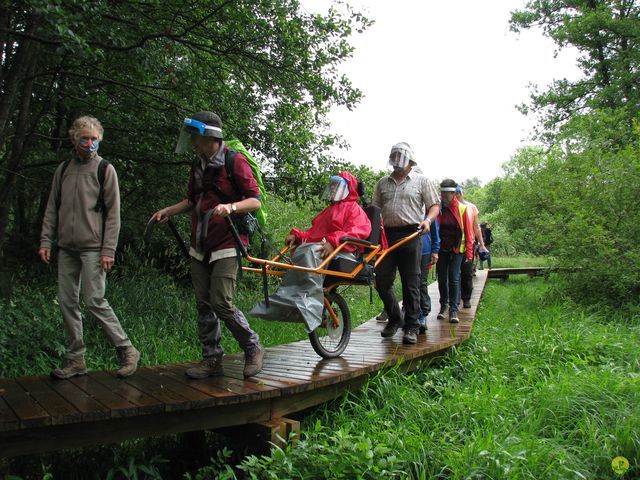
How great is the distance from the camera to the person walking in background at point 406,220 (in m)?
5.59

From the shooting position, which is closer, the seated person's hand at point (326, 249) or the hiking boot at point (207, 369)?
the hiking boot at point (207, 369)

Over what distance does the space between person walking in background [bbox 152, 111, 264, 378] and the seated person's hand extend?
0.95 m

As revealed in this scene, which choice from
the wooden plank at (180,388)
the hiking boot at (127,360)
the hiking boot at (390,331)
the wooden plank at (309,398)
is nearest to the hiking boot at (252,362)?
the wooden plank at (309,398)

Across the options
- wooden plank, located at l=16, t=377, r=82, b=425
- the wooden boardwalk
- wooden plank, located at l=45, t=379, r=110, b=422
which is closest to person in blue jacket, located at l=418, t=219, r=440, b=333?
the wooden boardwalk

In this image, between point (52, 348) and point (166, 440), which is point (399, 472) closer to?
point (166, 440)

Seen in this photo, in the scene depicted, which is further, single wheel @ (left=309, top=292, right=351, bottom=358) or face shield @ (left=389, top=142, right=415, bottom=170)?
face shield @ (left=389, top=142, right=415, bottom=170)

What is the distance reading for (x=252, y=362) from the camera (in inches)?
160

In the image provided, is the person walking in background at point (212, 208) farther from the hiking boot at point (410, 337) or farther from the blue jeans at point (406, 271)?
the hiking boot at point (410, 337)

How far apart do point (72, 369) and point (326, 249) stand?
2.20m

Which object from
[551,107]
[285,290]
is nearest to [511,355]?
[285,290]

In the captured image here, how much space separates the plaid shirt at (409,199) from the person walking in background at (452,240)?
1601mm

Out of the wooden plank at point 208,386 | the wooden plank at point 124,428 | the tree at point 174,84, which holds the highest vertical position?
the tree at point 174,84

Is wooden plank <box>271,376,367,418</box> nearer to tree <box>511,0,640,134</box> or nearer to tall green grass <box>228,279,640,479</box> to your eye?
tall green grass <box>228,279,640,479</box>

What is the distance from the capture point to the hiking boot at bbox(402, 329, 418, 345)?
5598mm
